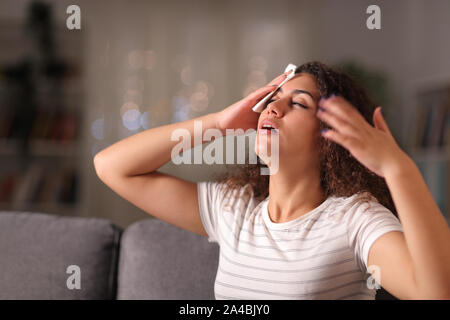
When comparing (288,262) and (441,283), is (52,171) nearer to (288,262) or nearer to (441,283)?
(288,262)

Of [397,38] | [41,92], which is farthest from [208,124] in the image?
[397,38]

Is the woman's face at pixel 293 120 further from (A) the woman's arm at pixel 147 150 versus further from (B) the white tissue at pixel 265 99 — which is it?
(A) the woman's arm at pixel 147 150

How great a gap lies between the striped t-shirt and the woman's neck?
33 millimetres

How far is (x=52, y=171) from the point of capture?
3105 mm

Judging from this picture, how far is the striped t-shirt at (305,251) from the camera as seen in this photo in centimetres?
86

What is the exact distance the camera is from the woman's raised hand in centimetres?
101

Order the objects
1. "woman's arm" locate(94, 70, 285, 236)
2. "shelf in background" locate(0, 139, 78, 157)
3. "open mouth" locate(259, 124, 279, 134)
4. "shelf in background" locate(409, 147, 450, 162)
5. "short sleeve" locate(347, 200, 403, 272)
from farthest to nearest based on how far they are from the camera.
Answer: "shelf in background" locate(0, 139, 78, 157) < "shelf in background" locate(409, 147, 450, 162) < "woman's arm" locate(94, 70, 285, 236) < "open mouth" locate(259, 124, 279, 134) < "short sleeve" locate(347, 200, 403, 272)

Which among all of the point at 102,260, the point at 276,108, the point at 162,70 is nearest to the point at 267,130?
the point at 276,108

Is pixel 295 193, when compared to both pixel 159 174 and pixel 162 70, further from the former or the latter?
pixel 162 70

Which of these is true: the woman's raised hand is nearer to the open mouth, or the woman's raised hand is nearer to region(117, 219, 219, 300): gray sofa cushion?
the open mouth

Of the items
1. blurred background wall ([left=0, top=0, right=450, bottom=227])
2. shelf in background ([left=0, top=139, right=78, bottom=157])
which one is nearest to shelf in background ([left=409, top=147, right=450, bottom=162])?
blurred background wall ([left=0, top=0, right=450, bottom=227])

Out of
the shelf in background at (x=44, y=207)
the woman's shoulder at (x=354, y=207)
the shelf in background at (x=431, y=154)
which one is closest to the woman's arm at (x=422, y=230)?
the woman's shoulder at (x=354, y=207)
